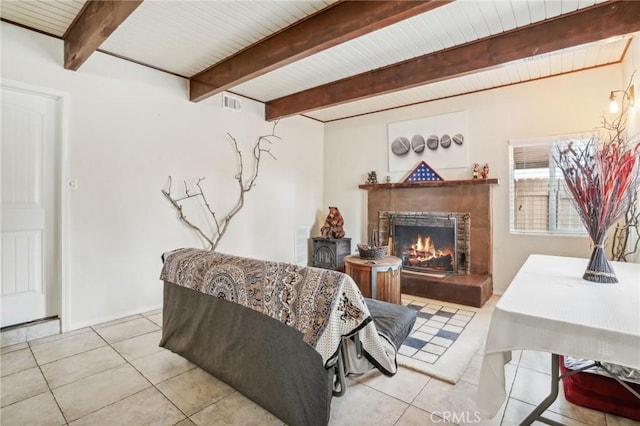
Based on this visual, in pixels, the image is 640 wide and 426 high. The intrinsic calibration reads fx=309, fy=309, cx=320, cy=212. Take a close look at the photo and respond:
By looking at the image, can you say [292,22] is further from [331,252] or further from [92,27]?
[331,252]

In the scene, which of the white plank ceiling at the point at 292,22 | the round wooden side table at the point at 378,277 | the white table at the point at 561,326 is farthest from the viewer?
the round wooden side table at the point at 378,277

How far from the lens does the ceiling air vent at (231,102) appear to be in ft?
13.4

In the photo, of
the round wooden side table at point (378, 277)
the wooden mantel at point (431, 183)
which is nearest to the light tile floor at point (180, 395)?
the round wooden side table at point (378, 277)

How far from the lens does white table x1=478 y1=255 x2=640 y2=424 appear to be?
1.00 m

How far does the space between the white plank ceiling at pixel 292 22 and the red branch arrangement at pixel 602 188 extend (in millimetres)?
1438

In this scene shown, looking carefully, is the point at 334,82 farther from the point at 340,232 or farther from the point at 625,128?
the point at 625,128

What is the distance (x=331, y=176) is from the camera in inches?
220

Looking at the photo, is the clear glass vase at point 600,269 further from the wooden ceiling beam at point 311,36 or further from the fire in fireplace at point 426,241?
the fire in fireplace at point 426,241

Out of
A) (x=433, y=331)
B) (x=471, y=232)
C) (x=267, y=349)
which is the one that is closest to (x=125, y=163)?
(x=267, y=349)

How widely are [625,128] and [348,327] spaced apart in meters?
3.58

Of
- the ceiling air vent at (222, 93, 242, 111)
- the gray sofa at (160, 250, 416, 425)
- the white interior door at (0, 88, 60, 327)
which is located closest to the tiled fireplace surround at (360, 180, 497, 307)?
the gray sofa at (160, 250, 416, 425)

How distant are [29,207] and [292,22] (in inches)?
110

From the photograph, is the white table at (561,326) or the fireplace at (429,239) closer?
the white table at (561,326)

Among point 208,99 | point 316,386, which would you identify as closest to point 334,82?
point 208,99
